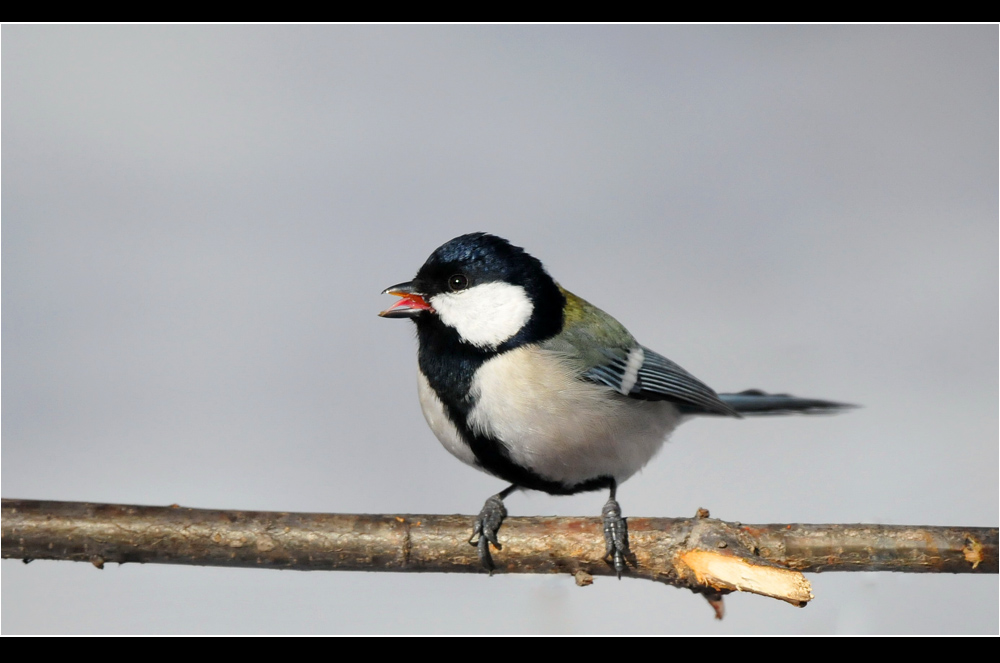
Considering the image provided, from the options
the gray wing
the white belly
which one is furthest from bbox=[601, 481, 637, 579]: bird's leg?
the gray wing

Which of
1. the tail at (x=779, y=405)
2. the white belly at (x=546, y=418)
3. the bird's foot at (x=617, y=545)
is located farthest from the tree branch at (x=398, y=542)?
the tail at (x=779, y=405)

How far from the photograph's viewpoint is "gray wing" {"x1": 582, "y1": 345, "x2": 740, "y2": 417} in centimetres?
145

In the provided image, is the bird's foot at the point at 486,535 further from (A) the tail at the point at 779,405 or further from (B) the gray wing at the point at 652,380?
(A) the tail at the point at 779,405

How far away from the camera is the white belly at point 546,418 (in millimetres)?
1312

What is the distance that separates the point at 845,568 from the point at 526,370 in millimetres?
594

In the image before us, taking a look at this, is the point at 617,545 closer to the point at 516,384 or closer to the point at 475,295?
the point at 516,384

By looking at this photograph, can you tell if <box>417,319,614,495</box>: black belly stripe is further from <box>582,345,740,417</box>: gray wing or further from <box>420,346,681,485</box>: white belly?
<box>582,345,740,417</box>: gray wing

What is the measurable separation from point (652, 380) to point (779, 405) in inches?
15.4

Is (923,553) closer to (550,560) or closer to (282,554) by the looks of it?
(550,560)

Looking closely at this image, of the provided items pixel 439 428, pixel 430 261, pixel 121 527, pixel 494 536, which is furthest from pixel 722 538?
pixel 121 527

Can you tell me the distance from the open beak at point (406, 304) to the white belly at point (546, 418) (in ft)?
0.43

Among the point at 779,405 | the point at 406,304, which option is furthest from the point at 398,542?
the point at 779,405

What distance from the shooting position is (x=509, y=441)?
1319mm

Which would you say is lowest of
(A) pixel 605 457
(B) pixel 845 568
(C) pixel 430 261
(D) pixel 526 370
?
(B) pixel 845 568
